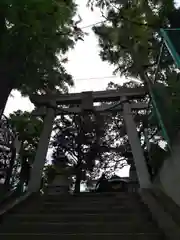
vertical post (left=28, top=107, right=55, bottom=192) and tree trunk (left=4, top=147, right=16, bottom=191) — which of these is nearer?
tree trunk (left=4, top=147, right=16, bottom=191)

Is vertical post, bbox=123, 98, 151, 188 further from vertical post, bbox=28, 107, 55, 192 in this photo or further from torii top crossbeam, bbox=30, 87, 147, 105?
vertical post, bbox=28, 107, 55, 192

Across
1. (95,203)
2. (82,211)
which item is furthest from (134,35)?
(82,211)

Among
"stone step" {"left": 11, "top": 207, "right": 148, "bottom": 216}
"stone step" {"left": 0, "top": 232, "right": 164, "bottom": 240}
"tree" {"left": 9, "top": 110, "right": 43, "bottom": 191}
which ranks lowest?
"stone step" {"left": 0, "top": 232, "right": 164, "bottom": 240}

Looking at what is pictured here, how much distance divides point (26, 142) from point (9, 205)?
5.25 metres

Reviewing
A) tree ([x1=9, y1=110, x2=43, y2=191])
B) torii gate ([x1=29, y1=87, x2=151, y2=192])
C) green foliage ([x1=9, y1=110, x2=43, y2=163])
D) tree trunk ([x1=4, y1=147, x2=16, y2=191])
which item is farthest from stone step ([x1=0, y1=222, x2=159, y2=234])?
green foliage ([x1=9, y1=110, x2=43, y2=163])

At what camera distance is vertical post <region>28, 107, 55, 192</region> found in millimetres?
7559

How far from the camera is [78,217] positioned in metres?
4.75

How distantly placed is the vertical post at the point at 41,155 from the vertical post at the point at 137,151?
7.24 feet

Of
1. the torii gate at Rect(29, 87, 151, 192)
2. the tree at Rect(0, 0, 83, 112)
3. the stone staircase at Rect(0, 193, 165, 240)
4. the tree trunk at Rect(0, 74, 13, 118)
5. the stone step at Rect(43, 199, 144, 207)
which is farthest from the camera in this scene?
the torii gate at Rect(29, 87, 151, 192)

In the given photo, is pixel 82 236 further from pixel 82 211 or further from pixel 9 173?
pixel 9 173

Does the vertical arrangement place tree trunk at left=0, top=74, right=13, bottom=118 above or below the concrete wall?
above

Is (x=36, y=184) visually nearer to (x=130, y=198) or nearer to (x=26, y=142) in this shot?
(x=130, y=198)

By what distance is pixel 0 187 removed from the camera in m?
6.50

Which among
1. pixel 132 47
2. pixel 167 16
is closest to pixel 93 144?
pixel 132 47
